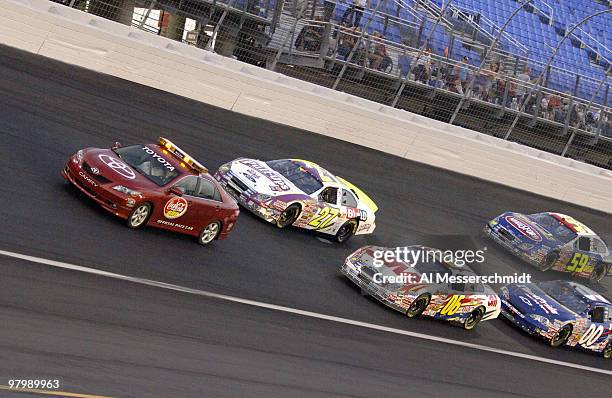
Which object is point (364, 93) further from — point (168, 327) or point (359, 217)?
point (168, 327)

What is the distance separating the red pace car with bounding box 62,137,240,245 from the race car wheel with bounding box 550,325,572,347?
648 centimetres

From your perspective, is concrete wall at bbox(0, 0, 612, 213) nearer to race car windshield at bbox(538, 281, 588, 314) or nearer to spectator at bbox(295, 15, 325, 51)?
spectator at bbox(295, 15, 325, 51)

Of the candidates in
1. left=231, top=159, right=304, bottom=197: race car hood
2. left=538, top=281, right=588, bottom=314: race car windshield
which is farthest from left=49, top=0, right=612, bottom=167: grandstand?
left=538, top=281, right=588, bottom=314: race car windshield

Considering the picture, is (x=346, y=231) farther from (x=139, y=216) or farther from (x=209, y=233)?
(x=139, y=216)

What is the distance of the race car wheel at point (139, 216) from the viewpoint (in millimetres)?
15773

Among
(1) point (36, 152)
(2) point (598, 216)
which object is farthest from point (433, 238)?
(2) point (598, 216)

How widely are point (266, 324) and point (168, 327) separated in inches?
77.0

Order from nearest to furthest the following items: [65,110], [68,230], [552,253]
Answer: [68,230] → [65,110] → [552,253]

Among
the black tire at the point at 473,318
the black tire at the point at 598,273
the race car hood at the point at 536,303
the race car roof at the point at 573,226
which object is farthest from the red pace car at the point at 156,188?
the black tire at the point at 598,273

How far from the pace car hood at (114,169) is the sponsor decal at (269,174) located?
133 inches

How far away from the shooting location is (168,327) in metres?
13.6

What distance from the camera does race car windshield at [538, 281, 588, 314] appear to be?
20234 millimetres

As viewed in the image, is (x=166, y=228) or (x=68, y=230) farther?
(x=166, y=228)

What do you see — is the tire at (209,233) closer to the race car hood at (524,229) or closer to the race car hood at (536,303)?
the race car hood at (536,303)
